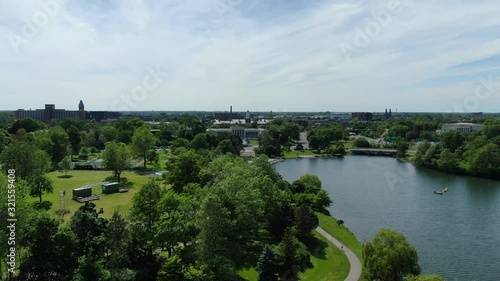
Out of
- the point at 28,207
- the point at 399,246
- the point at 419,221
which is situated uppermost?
the point at 28,207

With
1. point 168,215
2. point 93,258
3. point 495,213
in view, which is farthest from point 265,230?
point 495,213

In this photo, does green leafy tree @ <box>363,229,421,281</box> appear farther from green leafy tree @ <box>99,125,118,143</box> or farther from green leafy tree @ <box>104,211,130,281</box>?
green leafy tree @ <box>99,125,118,143</box>

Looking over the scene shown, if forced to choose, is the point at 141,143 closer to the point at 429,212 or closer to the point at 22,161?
the point at 22,161

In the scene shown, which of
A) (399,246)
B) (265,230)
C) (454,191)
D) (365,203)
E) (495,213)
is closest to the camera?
(399,246)

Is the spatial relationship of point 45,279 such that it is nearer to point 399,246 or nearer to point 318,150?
point 399,246

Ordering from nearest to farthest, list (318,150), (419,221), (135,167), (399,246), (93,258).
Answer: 1. (93,258)
2. (399,246)
3. (419,221)
4. (135,167)
5. (318,150)

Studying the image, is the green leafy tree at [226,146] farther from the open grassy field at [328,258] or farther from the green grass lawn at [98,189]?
the open grassy field at [328,258]
